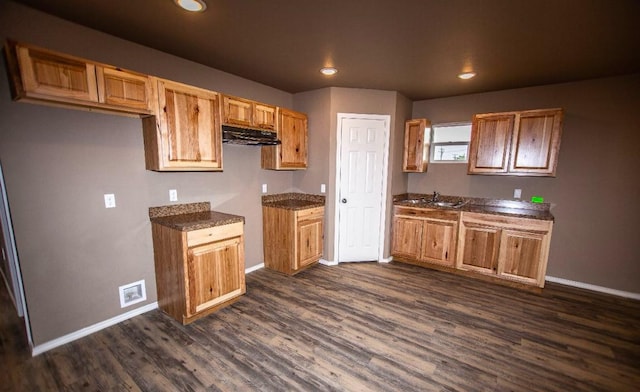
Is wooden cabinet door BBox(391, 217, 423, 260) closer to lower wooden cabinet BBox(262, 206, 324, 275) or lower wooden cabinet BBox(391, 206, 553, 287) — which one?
lower wooden cabinet BBox(391, 206, 553, 287)

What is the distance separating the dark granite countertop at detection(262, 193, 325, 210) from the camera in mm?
3599

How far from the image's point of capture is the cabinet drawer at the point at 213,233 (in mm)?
2375

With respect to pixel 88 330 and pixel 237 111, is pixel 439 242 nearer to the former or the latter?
pixel 237 111

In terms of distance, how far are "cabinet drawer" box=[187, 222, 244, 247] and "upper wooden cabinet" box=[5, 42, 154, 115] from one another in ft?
3.87

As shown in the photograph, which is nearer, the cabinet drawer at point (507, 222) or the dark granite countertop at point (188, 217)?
the dark granite countertop at point (188, 217)

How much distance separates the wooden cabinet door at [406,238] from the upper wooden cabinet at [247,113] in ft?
7.92

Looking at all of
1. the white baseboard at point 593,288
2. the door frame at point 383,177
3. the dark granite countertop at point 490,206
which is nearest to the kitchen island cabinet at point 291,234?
the door frame at point 383,177

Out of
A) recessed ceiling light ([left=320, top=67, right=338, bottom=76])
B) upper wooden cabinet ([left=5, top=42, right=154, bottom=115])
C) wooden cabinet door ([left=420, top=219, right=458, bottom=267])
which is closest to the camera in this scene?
upper wooden cabinet ([left=5, top=42, right=154, bottom=115])

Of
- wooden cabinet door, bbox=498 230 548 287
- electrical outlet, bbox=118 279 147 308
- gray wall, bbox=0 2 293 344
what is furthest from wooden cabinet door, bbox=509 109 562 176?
electrical outlet, bbox=118 279 147 308

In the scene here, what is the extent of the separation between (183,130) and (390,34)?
208 cm

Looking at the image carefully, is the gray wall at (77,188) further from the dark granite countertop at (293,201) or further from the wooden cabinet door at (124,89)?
the dark granite countertop at (293,201)

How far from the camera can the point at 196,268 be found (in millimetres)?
2432

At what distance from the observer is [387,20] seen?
1935 mm

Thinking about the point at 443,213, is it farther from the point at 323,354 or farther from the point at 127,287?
the point at 127,287
